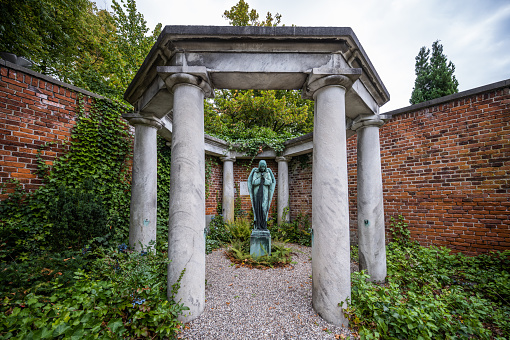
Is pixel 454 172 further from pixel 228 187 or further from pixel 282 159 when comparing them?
pixel 228 187

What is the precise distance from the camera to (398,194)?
16.0 feet

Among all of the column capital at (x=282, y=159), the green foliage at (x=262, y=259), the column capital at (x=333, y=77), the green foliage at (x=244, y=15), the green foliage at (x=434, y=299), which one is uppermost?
the green foliage at (x=244, y=15)

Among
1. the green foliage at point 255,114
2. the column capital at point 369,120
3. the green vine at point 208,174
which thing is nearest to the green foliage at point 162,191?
the green vine at point 208,174

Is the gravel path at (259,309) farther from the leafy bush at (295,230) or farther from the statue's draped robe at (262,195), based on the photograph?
the leafy bush at (295,230)

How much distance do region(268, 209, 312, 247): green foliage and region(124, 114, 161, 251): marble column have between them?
13.2ft

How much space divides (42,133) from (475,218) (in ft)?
26.7

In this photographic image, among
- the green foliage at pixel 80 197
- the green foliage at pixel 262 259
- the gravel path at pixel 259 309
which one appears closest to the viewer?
the gravel path at pixel 259 309

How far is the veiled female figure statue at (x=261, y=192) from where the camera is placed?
17.3 feet

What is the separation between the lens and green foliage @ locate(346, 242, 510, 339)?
2.10 meters

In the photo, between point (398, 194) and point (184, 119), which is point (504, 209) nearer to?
point (398, 194)

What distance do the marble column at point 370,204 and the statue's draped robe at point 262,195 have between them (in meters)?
2.22

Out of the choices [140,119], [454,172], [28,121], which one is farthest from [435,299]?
[28,121]

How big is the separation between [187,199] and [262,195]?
2961 mm

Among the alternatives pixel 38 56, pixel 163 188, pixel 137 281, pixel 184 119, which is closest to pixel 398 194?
pixel 184 119
